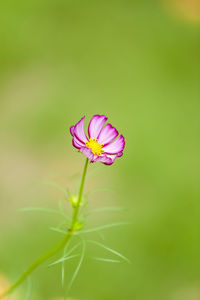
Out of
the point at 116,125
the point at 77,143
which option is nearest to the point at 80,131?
the point at 77,143

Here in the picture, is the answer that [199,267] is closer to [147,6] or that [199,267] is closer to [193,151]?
[193,151]

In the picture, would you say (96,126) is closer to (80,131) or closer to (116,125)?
(80,131)

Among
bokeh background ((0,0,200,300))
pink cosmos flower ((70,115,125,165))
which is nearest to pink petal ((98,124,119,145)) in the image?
pink cosmos flower ((70,115,125,165))

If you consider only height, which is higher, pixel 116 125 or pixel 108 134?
pixel 116 125

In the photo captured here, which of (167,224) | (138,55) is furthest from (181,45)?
(167,224)

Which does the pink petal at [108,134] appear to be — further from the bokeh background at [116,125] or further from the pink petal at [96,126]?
the bokeh background at [116,125]

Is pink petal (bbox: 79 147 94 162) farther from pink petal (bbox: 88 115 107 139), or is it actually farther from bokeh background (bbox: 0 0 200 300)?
bokeh background (bbox: 0 0 200 300)
